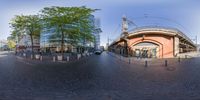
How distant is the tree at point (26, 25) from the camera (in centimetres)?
3553

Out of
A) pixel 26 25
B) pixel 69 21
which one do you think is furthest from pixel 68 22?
pixel 26 25

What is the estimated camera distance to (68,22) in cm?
2586

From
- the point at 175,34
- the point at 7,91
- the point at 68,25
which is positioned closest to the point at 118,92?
the point at 7,91

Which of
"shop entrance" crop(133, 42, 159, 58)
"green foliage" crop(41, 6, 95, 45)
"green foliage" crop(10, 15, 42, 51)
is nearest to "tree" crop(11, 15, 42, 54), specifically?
"green foliage" crop(10, 15, 42, 51)

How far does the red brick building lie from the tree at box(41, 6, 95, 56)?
11893 mm

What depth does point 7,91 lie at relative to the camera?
25.4ft

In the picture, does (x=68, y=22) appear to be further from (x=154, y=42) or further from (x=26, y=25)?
(x=154, y=42)

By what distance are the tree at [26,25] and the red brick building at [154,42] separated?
15.3 metres

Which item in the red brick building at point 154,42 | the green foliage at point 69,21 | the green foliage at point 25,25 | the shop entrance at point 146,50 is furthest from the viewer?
the shop entrance at point 146,50

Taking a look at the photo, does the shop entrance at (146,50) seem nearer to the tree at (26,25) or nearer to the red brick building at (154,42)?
the red brick building at (154,42)

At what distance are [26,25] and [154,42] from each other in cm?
2199

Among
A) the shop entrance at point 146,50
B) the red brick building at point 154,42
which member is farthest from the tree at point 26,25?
the shop entrance at point 146,50

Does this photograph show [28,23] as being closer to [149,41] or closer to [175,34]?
[149,41]

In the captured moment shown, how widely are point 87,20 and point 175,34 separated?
47.5ft
